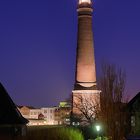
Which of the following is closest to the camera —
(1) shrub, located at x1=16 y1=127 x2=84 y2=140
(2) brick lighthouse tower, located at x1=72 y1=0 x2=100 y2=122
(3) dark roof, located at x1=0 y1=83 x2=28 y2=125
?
(3) dark roof, located at x1=0 y1=83 x2=28 y2=125

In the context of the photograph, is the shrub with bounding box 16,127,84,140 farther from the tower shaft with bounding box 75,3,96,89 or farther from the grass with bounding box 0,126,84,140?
the tower shaft with bounding box 75,3,96,89

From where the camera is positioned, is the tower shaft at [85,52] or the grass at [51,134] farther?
the tower shaft at [85,52]

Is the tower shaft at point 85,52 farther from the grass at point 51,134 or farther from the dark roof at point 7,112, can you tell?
the dark roof at point 7,112

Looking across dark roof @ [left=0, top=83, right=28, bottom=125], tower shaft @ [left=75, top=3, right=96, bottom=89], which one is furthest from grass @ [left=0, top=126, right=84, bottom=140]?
tower shaft @ [left=75, top=3, right=96, bottom=89]

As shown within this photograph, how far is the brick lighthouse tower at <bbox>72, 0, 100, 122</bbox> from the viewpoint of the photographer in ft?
311

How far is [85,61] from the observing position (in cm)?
9481

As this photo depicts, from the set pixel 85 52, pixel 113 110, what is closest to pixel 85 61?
pixel 85 52

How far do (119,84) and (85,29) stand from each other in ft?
161

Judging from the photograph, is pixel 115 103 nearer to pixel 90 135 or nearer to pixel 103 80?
pixel 103 80

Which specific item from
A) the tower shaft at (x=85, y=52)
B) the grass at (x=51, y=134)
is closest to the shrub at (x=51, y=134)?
the grass at (x=51, y=134)

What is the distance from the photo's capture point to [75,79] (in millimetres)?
96938

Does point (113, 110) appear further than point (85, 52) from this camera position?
No

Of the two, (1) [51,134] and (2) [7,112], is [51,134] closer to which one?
(1) [51,134]

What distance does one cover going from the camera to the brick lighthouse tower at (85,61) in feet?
311
